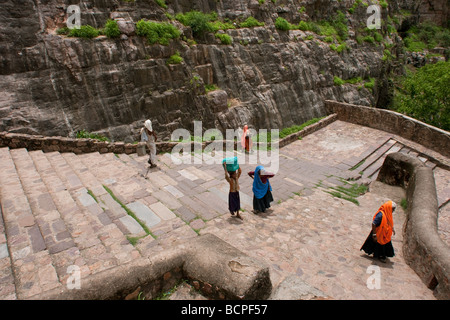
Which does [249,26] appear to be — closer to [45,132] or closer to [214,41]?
[214,41]

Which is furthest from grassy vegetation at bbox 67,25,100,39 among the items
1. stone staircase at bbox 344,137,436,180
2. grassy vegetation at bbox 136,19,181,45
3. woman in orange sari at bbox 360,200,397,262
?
woman in orange sari at bbox 360,200,397,262

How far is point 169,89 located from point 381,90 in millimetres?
18917

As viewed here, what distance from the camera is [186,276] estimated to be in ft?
12.1

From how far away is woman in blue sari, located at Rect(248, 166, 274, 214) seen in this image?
20.6 ft

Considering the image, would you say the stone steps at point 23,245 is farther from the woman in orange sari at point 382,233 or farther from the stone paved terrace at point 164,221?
the woman in orange sari at point 382,233

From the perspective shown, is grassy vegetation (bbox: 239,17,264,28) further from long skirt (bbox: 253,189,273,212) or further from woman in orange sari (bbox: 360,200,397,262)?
woman in orange sari (bbox: 360,200,397,262)

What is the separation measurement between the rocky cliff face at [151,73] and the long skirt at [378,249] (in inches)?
379

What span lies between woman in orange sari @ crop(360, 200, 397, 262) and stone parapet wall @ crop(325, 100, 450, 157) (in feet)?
29.3

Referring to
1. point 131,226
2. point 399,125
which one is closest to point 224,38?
point 399,125

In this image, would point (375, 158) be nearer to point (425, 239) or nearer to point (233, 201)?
point (425, 239)

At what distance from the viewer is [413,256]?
5078 millimetres

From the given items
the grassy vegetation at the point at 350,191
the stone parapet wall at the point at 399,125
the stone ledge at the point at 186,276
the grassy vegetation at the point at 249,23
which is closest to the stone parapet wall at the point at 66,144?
the grassy vegetation at the point at 350,191

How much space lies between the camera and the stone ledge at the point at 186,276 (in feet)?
10.1
